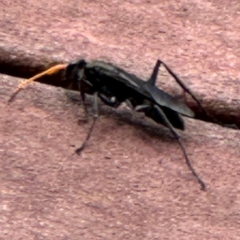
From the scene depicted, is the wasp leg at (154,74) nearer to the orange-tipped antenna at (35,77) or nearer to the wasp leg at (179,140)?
the wasp leg at (179,140)

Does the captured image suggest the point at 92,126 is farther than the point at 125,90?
No

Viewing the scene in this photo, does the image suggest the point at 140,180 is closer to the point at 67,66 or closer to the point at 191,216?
the point at 191,216

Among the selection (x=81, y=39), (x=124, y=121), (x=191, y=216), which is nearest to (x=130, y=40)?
(x=81, y=39)

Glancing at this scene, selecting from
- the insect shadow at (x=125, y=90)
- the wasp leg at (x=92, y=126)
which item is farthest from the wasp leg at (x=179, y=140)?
the wasp leg at (x=92, y=126)

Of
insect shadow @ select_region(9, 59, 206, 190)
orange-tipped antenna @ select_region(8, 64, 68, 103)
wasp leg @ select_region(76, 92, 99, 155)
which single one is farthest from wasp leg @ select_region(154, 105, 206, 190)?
orange-tipped antenna @ select_region(8, 64, 68, 103)

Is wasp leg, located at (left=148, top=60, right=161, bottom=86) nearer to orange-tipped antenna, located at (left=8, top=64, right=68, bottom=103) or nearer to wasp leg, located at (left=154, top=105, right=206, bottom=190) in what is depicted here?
wasp leg, located at (left=154, top=105, right=206, bottom=190)

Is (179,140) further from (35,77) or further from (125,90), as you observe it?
(35,77)

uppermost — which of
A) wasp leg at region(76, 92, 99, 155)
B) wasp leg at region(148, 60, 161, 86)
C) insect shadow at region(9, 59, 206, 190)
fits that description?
wasp leg at region(148, 60, 161, 86)

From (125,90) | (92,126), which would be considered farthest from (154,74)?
(92,126)
